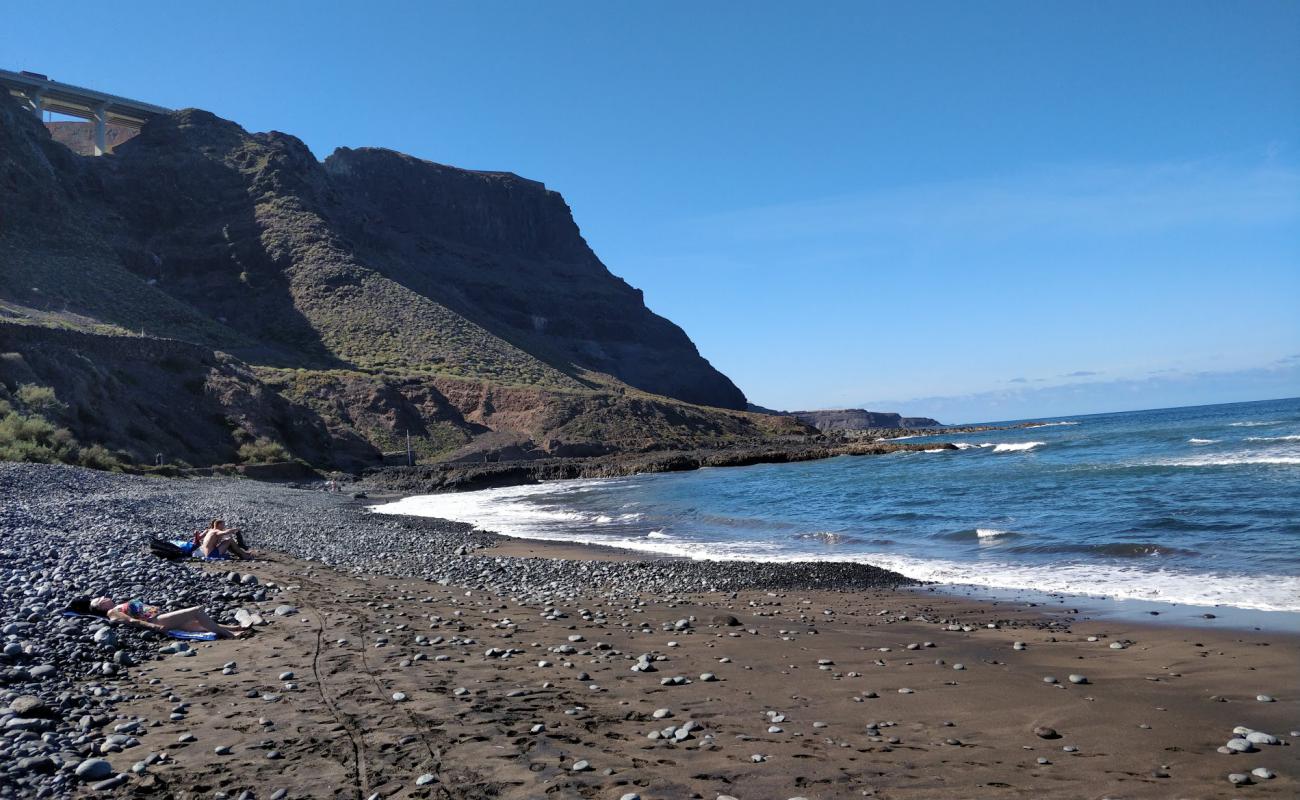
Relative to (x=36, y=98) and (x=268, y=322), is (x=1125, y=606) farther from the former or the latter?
(x=36, y=98)

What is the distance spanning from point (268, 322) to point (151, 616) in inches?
3171

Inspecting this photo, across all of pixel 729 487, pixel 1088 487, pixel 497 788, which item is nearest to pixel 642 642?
pixel 497 788

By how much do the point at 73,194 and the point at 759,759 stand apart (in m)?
100.0

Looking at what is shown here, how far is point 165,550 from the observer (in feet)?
40.6

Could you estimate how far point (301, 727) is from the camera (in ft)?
17.2

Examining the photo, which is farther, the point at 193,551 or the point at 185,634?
the point at 193,551

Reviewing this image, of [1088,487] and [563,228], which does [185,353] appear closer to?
[1088,487]

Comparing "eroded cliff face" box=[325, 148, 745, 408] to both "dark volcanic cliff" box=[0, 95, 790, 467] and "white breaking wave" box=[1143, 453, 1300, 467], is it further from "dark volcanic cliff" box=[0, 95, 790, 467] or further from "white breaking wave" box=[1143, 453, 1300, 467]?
"white breaking wave" box=[1143, 453, 1300, 467]

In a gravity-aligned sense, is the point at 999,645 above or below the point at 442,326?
below

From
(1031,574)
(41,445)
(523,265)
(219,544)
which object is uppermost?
(523,265)

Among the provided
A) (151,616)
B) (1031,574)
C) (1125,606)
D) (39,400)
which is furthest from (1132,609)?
(39,400)

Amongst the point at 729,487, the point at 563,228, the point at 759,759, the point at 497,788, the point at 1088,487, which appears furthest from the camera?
the point at 563,228

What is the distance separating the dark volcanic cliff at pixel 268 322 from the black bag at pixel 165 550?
27.3 metres

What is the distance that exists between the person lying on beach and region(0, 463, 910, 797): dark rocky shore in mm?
159
